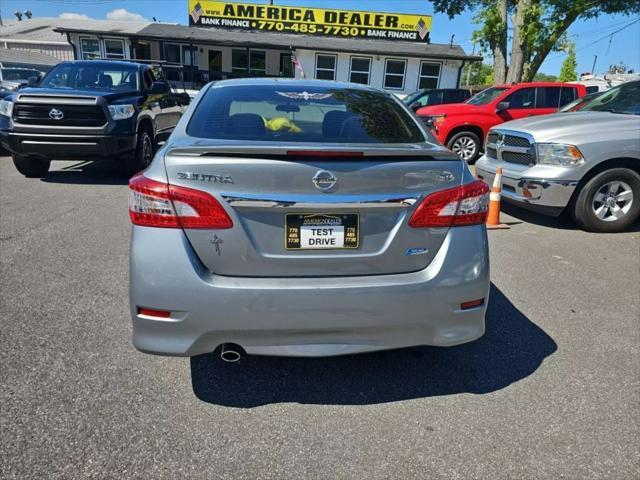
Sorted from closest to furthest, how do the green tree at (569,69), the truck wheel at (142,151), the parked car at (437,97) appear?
1. the truck wheel at (142,151)
2. the parked car at (437,97)
3. the green tree at (569,69)

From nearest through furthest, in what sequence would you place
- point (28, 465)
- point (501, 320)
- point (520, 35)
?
1. point (28, 465)
2. point (501, 320)
3. point (520, 35)

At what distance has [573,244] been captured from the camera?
5.39m

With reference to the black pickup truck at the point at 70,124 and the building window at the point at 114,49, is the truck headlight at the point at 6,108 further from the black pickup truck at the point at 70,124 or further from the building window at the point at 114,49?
the building window at the point at 114,49

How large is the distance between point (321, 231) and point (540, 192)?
4.44m

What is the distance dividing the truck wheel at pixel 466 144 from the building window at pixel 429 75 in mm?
16125

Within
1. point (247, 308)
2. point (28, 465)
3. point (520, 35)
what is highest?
point (520, 35)

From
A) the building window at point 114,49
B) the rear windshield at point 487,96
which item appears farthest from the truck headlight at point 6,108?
the building window at point 114,49

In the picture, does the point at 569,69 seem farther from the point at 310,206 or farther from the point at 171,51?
the point at 310,206

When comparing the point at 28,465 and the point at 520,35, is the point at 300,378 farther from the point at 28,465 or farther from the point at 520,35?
the point at 520,35

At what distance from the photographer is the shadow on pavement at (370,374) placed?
2.54m

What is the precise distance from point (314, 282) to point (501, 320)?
6.30ft

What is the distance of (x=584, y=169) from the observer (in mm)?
5523

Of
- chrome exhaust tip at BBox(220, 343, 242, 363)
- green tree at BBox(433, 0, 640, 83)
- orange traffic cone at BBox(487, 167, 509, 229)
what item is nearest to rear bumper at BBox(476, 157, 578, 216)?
orange traffic cone at BBox(487, 167, 509, 229)

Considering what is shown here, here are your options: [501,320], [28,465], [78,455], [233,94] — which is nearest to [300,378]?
[78,455]
